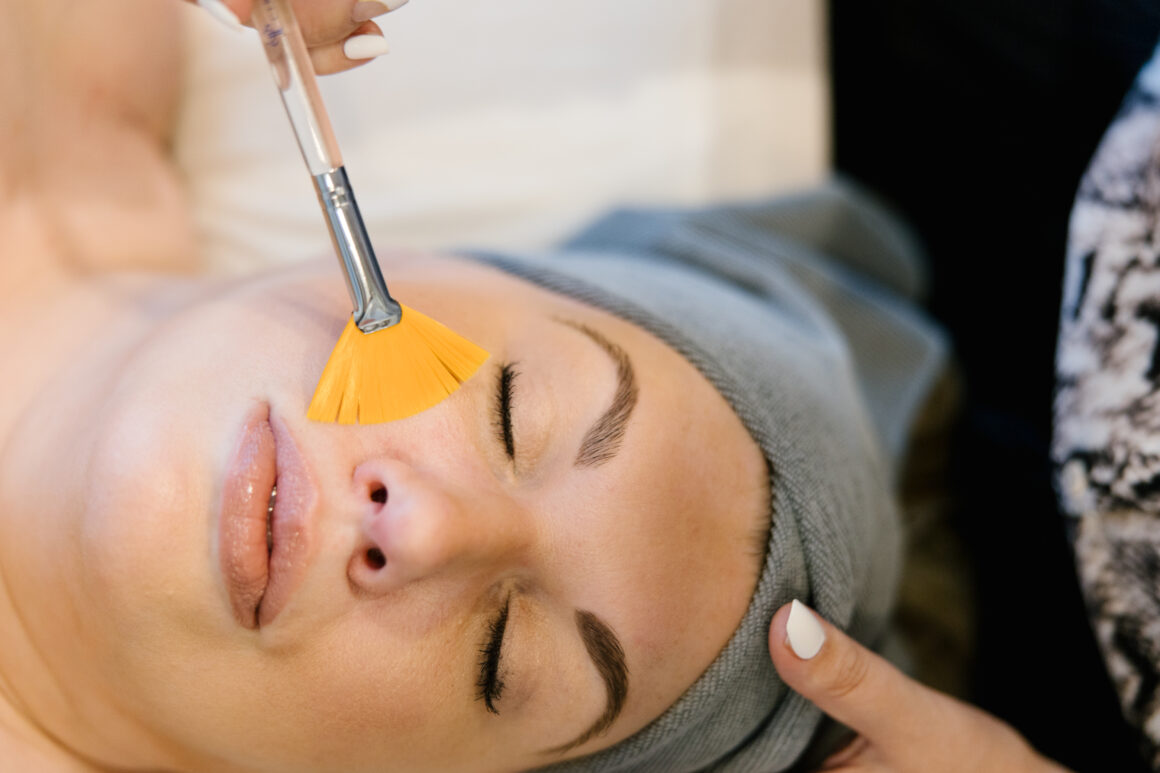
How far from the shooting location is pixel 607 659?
2.76 feet

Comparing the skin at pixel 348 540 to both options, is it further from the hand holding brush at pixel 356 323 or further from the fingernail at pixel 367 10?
the fingernail at pixel 367 10

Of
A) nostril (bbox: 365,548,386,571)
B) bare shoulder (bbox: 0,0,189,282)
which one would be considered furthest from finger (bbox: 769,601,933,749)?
bare shoulder (bbox: 0,0,189,282)

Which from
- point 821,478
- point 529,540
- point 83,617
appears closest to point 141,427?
point 83,617

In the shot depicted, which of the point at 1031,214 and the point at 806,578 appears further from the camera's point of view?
the point at 1031,214

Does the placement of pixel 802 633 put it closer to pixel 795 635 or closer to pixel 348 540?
pixel 795 635

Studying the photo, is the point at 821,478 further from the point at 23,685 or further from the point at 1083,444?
the point at 23,685

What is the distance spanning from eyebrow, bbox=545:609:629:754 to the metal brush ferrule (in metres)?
0.35

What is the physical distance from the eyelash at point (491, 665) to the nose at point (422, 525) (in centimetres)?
7

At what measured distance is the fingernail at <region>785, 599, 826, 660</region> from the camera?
35.2 inches

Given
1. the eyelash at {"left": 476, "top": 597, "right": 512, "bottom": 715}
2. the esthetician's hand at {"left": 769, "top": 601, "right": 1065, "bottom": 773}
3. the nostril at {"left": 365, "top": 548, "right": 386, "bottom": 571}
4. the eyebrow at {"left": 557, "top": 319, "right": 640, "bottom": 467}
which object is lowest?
the esthetician's hand at {"left": 769, "top": 601, "right": 1065, "bottom": 773}

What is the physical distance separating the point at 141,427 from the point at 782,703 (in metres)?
0.76

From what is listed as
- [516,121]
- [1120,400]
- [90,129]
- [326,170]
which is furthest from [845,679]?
[90,129]

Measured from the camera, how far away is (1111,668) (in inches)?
42.3

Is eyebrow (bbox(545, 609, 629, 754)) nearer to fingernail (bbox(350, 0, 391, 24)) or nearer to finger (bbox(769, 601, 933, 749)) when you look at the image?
finger (bbox(769, 601, 933, 749))
